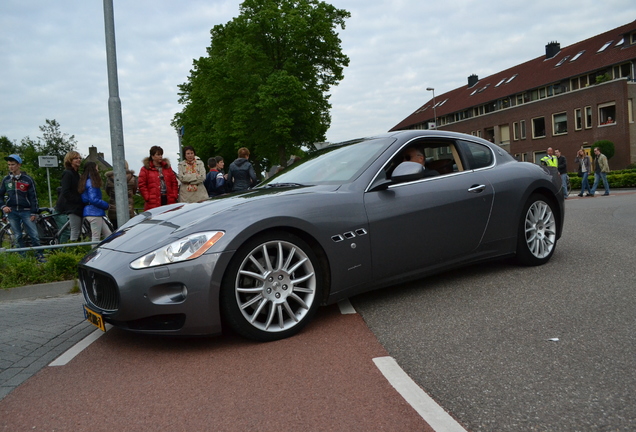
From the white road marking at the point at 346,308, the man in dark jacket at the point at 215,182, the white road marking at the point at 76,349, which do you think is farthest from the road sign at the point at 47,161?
the white road marking at the point at 346,308

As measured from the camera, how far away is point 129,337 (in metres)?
4.32

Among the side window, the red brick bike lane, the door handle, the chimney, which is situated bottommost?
the red brick bike lane

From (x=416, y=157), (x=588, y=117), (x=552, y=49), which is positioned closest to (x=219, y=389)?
(x=416, y=157)

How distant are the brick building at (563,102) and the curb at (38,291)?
29.6m

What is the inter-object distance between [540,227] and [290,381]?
147 inches

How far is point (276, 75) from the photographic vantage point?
107 feet

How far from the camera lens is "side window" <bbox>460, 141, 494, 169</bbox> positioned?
5.44 metres

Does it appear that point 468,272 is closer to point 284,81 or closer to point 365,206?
point 365,206

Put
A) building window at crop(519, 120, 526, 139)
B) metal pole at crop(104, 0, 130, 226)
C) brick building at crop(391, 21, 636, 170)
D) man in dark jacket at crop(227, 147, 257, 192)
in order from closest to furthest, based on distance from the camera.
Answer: metal pole at crop(104, 0, 130, 226) < man in dark jacket at crop(227, 147, 257, 192) < brick building at crop(391, 21, 636, 170) < building window at crop(519, 120, 526, 139)

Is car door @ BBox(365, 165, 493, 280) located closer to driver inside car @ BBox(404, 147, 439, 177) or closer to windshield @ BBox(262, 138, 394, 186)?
driver inside car @ BBox(404, 147, 439, 177)

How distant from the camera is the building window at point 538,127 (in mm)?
47297

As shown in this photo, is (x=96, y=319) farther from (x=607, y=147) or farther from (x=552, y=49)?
(x=552, y=49)

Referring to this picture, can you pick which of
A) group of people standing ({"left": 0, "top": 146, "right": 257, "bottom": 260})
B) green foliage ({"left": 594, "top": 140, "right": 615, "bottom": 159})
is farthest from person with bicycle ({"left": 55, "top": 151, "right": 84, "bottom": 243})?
green foliage ({"left": 594, "top": 140, "right": 615, "bottom": 159})

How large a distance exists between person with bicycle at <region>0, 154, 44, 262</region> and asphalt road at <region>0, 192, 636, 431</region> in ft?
16.9
